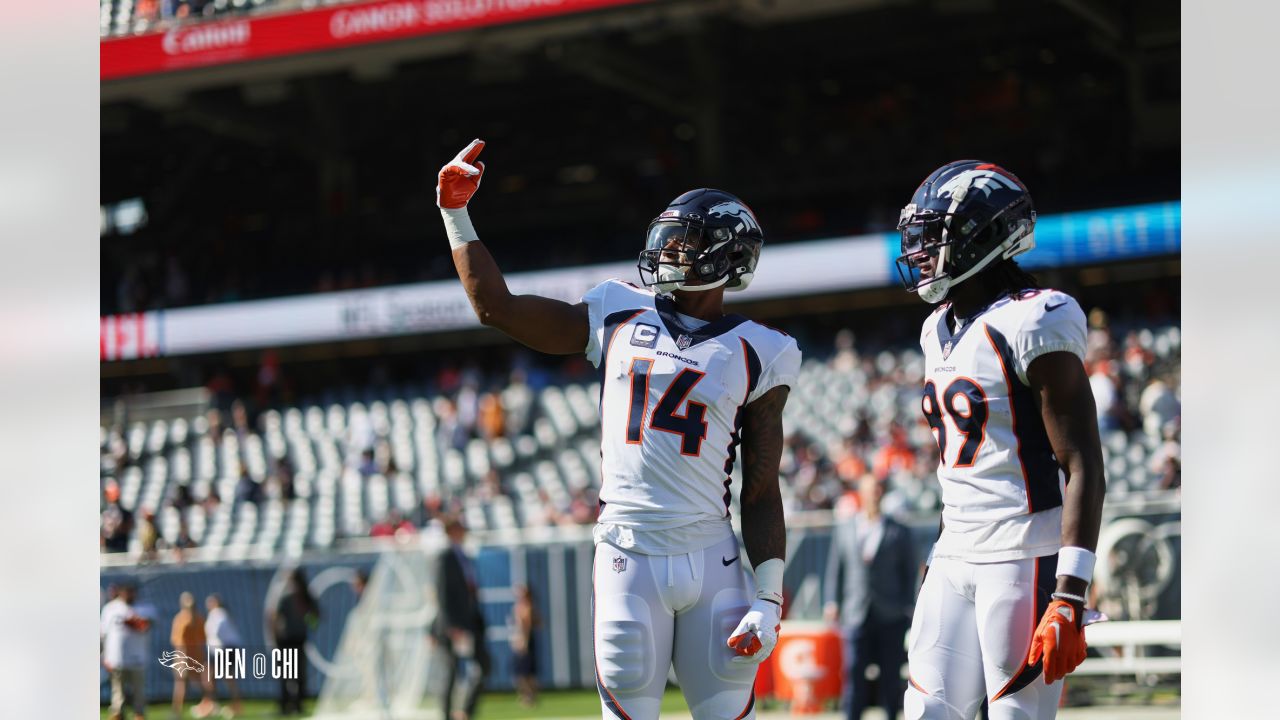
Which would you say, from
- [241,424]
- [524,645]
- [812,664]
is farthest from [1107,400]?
[241,424]

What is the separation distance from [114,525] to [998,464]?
44.5 ft

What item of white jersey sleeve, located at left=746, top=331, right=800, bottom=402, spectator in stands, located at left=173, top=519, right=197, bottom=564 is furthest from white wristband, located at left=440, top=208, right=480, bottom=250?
spectator in stands, located at left=173, top=519, right=197, bottom=564

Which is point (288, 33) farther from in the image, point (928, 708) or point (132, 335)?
point (928, 708)

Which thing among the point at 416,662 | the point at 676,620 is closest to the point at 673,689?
the point at 416,662

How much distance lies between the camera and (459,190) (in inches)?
155

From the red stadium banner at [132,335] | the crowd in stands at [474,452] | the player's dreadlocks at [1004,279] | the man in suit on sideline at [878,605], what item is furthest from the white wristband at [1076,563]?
the red stadium banner at [132,335]

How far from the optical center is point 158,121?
2350cm

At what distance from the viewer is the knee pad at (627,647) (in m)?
3.82

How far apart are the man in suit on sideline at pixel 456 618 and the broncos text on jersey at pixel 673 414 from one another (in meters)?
6.48

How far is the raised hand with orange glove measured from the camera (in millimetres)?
3924

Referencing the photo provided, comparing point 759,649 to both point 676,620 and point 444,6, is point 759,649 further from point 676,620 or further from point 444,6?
point 444,6

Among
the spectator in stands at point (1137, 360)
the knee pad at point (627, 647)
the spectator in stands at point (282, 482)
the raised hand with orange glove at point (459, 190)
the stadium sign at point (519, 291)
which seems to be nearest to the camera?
the knee pad at point (627, 647)

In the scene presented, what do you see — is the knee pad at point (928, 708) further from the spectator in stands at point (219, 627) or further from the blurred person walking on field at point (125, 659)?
the spectator in stands at point (219, 627)
